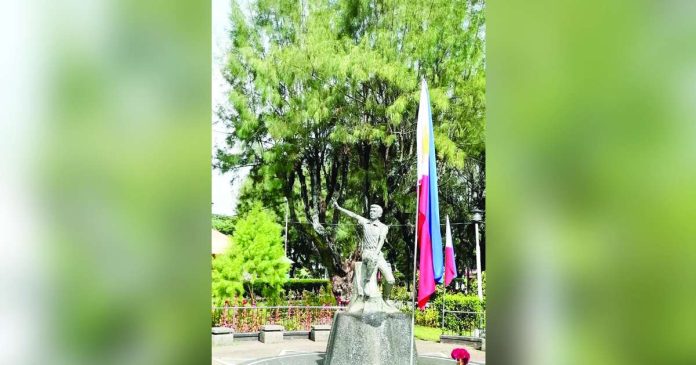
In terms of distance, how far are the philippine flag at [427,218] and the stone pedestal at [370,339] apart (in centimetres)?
361

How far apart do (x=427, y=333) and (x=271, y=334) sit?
3344mm

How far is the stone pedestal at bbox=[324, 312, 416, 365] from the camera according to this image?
6.41 metres

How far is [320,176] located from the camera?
14023mm

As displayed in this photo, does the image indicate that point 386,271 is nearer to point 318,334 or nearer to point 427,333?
point 318,334

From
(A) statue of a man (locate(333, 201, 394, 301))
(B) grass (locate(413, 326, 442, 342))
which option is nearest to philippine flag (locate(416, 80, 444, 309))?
(A) statue of a man (locate(333, 201, 394, 301))

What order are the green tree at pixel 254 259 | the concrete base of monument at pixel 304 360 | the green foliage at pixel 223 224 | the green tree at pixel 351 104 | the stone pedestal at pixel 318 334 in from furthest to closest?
the green foliage at pixel 223 224 → the green tree at pixel 351 104 → the green tree at pixel 254 259 → the stone pedestal at pixel 318 334 → the concrete base of monument at pixel 304 360

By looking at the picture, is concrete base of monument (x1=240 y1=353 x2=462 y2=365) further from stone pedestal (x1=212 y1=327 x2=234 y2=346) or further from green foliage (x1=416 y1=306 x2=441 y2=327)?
green foliage (x1=416 y1=306 x2=441 y2=327)

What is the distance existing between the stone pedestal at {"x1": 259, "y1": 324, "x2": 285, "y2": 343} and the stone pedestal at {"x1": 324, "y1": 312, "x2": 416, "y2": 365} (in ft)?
14.1

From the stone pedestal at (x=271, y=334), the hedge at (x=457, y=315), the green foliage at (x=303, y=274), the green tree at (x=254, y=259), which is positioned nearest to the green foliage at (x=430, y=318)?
the hedge at (x=457, y=315)

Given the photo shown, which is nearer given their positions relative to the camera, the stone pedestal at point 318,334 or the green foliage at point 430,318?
the stone pedestal at point 318,334

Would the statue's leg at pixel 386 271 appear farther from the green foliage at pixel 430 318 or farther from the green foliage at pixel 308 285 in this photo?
the green foliage at pixel 308 285

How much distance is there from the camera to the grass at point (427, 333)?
12055 millimetres
